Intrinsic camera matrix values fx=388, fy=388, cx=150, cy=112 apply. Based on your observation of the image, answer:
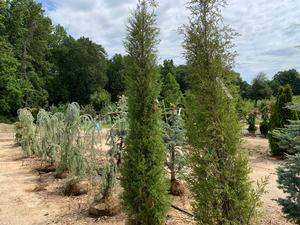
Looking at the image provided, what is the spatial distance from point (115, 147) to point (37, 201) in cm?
155

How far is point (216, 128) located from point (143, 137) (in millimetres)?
1305

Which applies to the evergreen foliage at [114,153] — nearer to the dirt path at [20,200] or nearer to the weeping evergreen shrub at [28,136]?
the dirt path at [20,200]

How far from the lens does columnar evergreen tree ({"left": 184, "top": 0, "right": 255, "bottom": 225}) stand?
3082 mm

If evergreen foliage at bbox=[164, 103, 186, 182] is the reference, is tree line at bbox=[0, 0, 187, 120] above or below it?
above

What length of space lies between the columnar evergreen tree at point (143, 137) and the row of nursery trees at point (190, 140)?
0.01m

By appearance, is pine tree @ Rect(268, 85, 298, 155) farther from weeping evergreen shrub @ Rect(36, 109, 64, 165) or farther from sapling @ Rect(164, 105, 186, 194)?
weeping evergreen shrub @ Rect(36, 109, 64, 165)

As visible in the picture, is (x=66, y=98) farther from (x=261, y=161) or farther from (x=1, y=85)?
(x=261, y=161)

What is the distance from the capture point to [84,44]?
46.5 metres

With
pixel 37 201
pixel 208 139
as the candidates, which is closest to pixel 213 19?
pixel 208 139

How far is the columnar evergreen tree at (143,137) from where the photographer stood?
423cm

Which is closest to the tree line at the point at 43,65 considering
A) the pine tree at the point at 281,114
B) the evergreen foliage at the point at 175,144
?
the pine tree at the point at 281,114

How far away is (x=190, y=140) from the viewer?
3.29 m

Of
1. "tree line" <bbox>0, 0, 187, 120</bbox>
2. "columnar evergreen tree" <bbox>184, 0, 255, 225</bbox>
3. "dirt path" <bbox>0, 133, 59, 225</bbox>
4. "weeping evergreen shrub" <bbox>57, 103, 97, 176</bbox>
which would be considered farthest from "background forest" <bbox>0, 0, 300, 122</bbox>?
"columnar evergreen tree" <bbox>184, 0, 255, 225</bbox>

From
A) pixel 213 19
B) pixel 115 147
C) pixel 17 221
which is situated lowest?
pixel 17 221
